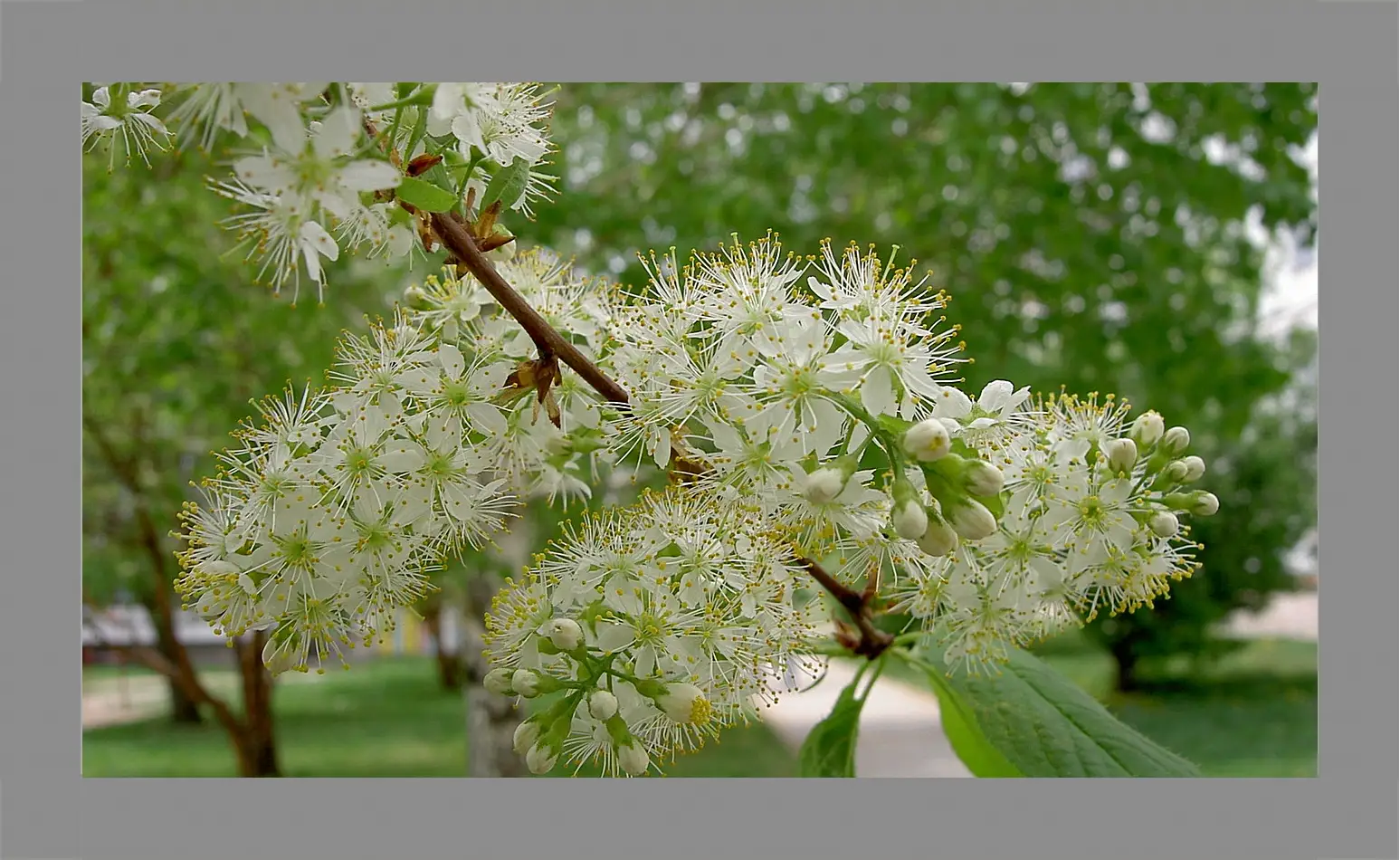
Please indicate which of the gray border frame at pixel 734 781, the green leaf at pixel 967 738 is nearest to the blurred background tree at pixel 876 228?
the gray border frame at pixel 734 781

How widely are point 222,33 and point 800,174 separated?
2923mm

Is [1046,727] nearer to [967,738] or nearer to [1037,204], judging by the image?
[967,738]

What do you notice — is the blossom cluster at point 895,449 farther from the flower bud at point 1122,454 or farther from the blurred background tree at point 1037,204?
the blurred background tree at point 1037,204

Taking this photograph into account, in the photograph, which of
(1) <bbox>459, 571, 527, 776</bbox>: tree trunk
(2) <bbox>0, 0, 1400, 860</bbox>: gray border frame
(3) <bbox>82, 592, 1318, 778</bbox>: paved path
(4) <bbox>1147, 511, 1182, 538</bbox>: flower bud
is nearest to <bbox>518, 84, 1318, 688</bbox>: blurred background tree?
(2) <bbox>0, 0, 1400, 860</bbox>: gray border frame

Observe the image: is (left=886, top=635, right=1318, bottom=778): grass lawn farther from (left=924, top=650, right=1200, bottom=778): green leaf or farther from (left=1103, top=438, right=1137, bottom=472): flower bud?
(left=1103, top=438, right=1137, bottom=472): flower bud

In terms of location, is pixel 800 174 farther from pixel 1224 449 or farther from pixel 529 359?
pixel 1224 449

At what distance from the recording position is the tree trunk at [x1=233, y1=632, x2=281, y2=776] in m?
4.61

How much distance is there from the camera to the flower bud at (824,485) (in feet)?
2.64

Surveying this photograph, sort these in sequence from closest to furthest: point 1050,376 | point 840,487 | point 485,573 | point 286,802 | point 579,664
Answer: point 840,487 < point 579,664 < point 286,802 < point 1050,376 < point 485,573

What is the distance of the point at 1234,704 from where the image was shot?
8.73 meters

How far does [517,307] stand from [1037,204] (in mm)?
2835

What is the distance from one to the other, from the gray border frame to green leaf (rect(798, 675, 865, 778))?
66 mm
